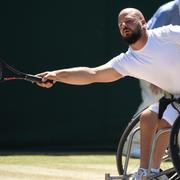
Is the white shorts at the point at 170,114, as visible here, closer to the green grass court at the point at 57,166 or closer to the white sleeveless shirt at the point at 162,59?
the white sleeveless shirt at the point at 162,59

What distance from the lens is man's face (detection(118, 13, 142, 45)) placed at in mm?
5473

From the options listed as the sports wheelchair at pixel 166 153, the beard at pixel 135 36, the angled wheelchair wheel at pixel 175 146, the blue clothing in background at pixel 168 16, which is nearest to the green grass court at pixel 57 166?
the sports wheelchair at pixel 166 153

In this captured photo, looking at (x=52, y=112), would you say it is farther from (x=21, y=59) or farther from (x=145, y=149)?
(x=145, y=149)

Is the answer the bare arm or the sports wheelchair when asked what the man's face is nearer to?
the bare arm

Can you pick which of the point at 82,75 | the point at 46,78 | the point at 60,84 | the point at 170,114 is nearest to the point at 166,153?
the point at 170,114

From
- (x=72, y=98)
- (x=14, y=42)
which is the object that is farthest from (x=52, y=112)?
(x=14, y=42)

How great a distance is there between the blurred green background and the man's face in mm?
4835

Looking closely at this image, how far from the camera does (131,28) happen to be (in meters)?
5.48

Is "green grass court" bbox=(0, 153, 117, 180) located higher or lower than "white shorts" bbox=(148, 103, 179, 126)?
lower

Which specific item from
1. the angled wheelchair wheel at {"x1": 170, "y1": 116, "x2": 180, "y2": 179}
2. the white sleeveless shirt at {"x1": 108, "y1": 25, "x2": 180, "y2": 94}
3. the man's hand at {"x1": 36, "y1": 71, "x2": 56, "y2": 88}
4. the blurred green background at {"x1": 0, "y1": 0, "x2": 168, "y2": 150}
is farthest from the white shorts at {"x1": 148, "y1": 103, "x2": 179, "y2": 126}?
the blurred green background at {"x1": 0, "y1": 0, "x2": 168, "y2": 150}

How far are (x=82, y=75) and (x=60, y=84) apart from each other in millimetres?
4688

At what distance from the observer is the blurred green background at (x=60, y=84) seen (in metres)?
10.2

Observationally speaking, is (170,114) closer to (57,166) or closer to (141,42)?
(141,42)

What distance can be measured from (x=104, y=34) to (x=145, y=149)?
16.7 ft
